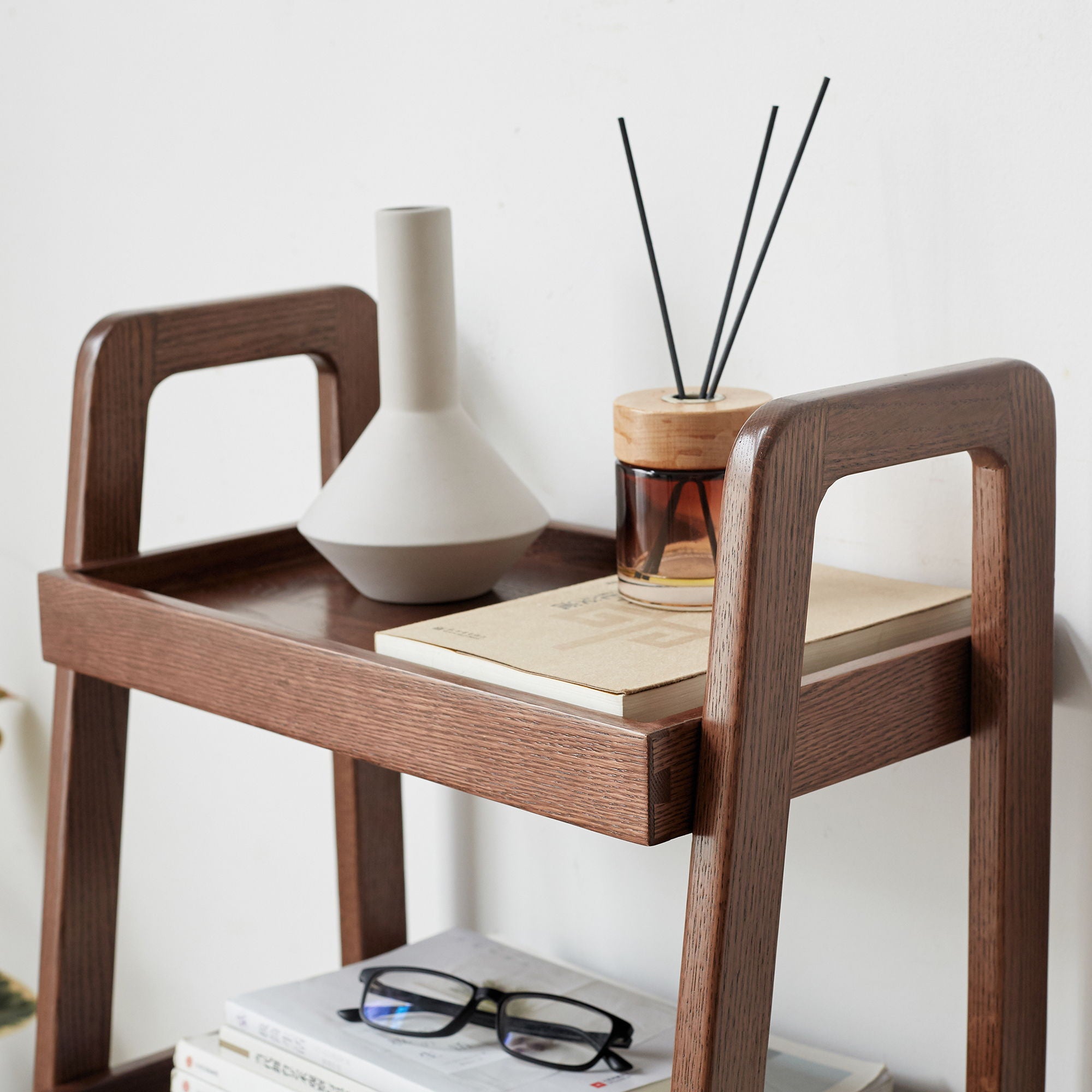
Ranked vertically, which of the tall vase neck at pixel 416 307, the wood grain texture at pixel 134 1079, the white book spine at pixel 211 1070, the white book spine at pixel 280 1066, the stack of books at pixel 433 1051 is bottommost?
the wood grain texture at pixel 134 1079

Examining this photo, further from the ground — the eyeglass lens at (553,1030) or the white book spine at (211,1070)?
the eyeglass lens at (553,1030)

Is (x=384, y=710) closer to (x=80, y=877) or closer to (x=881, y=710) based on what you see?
(x=881, y=710)

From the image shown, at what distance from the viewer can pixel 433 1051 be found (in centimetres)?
76

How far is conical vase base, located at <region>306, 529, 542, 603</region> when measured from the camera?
29.2 inches

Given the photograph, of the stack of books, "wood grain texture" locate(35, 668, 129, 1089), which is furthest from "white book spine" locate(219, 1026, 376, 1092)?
"wood grain texture" locate(35, 668, 129, 1089)

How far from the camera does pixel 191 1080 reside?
853 mm

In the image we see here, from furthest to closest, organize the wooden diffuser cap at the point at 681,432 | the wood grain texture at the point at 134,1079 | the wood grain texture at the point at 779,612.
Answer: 1. the wood grain texture at the point at 134,1079
2. the wooden diffuser cap at the point at 681,432
3. the wood grain texture at the point at 779,612

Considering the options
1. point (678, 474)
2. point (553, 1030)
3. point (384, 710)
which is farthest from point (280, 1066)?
point (678, 474)

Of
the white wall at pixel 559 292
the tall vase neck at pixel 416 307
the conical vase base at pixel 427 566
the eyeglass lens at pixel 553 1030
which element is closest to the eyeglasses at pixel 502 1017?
the eyeglass lens at pixel 553 1030

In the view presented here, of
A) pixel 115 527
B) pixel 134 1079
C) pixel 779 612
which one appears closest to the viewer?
pixel 779 612

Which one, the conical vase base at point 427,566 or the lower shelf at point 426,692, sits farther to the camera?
the conical vase base at point 427,566

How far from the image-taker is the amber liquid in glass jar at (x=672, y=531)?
26.8 inches

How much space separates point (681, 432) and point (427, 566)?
0.51 ft

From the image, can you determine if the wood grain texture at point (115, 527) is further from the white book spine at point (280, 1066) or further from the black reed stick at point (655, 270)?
the black reed stick at point (655, 270)
